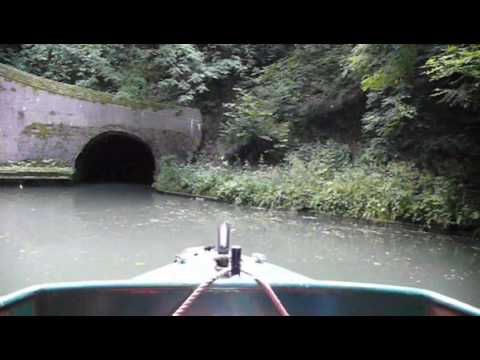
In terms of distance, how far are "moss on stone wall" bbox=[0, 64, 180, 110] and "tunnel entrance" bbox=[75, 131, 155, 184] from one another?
2378mm

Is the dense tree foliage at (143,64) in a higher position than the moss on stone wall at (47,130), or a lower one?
higher

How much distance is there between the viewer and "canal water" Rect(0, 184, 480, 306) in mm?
6188

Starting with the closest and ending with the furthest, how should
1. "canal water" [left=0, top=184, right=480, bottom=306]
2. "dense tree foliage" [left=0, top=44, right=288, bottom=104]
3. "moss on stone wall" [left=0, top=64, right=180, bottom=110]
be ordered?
"canal water" [left=0, top=184, right=480, bottom=306]
"moss on stone wall" [left=0, top=64, right=180, bottom=110]
"dense tree foliage" [left=0, top=44, right=288, bottom=104]

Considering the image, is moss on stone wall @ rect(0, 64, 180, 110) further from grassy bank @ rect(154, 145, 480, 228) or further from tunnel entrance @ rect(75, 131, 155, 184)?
tunnel entrance @ rect(75, 131, 155, 184)

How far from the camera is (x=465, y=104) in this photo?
8.23 meters

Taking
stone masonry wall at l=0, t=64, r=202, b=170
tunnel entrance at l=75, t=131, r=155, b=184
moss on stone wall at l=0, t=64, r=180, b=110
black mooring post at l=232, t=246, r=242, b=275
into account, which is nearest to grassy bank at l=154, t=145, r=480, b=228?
stone masonry wall at l=0, t=64, r=202, b=170

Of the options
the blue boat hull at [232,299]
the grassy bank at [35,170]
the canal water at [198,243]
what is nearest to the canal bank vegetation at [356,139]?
the canal water at [198,243]

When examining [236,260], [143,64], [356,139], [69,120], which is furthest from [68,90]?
[236,260]

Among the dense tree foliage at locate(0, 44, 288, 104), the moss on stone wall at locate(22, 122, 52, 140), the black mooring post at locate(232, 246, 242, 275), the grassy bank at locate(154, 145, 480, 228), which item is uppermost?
the dense tree foliage at locate(0, 44, 288, 104)

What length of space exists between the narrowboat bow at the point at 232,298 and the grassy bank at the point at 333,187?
631 centimetres

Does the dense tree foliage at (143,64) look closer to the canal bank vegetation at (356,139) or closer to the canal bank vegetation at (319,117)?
the canal bank vegetation at (319,117)

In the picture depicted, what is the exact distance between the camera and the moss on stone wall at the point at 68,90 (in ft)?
51.7

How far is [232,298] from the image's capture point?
3141 mm

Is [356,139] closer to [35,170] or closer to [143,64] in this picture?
[143,64]
